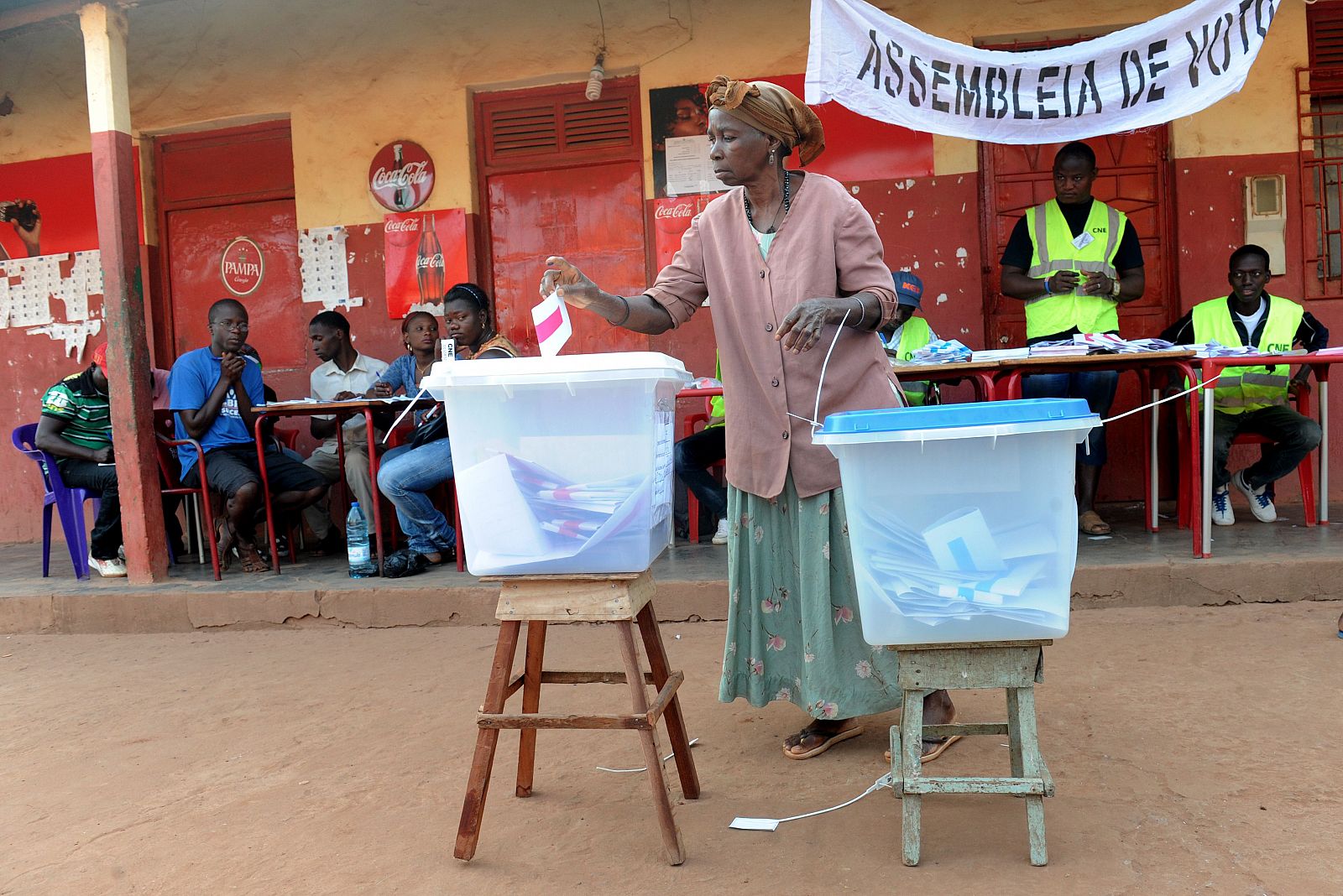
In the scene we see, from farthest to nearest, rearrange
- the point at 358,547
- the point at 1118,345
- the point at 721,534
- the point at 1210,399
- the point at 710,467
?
1. the point at 710,467
2. the point at 721,534
3. the point at 358,547
4. the point at 1118,345
5. the point at 1210,399

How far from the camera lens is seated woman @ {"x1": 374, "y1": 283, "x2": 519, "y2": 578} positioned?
4.96 meters

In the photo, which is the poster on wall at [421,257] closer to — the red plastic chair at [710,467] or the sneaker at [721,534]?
the red plastic chair at [710,467]

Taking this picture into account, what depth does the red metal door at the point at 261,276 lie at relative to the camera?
6711 millimetres

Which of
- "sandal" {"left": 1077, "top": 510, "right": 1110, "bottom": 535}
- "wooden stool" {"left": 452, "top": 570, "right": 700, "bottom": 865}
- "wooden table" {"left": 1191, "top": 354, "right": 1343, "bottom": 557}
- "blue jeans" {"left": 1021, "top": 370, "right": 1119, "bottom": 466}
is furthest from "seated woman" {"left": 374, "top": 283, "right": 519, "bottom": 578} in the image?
"wooden table" {"left": 1191, "top": 354, "right": 1343, "bottom": 557}

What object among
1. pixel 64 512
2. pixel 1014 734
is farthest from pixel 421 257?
pixel 1014 734

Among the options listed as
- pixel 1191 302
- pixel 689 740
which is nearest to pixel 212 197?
pixel 689 740

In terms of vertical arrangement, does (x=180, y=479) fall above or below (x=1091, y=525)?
above

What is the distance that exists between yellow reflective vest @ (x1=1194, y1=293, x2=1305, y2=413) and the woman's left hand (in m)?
3.48

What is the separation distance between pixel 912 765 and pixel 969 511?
0.56m

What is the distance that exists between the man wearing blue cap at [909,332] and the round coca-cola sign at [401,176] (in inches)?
116

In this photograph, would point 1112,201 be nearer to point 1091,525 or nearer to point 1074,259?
point 1074,259

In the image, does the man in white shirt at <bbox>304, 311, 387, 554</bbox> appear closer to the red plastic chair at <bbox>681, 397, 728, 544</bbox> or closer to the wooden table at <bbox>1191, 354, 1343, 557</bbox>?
the red plastic chair at <bbox>681, 397, 728, 544</bbox>

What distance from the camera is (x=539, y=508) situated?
2.14 metres

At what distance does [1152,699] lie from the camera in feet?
A: 10.1
